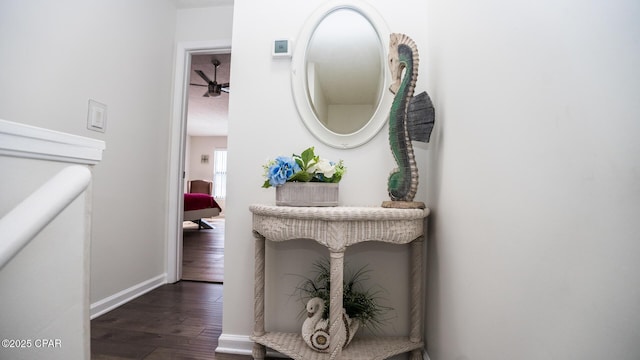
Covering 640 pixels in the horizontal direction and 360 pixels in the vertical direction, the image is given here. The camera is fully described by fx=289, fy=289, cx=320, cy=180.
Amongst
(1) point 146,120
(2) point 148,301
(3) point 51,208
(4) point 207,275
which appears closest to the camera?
(3) point 51,208

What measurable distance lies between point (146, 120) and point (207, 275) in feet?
4.85

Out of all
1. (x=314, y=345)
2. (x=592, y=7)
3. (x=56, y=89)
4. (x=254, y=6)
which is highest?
(x=254, y=6)

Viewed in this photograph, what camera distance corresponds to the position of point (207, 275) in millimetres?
2736

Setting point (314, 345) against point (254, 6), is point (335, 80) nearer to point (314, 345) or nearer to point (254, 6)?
point (254, 6)

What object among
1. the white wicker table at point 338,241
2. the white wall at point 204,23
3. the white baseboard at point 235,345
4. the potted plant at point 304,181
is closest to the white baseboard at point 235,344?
the white baseboard at point 235,345

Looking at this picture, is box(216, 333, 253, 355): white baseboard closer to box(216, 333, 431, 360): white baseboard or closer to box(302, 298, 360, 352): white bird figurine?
box(216, 333, 431, 360): white baseboard

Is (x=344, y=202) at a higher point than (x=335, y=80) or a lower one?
lower

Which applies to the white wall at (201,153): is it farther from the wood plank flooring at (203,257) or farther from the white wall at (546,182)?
the white wall at (546,182)

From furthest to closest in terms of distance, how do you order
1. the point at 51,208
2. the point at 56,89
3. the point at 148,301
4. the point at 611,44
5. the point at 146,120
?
the point at 146,120, the point at 148,301, the point at 56,89, the point at 51,208, the point at 611,44

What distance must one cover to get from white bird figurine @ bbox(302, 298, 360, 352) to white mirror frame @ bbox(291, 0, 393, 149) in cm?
74

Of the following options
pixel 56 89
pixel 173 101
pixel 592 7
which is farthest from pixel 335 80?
pixel 173 101

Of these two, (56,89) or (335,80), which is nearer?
(335,80)

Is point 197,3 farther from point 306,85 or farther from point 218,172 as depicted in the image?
point 218,172

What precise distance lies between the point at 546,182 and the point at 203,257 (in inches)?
138
